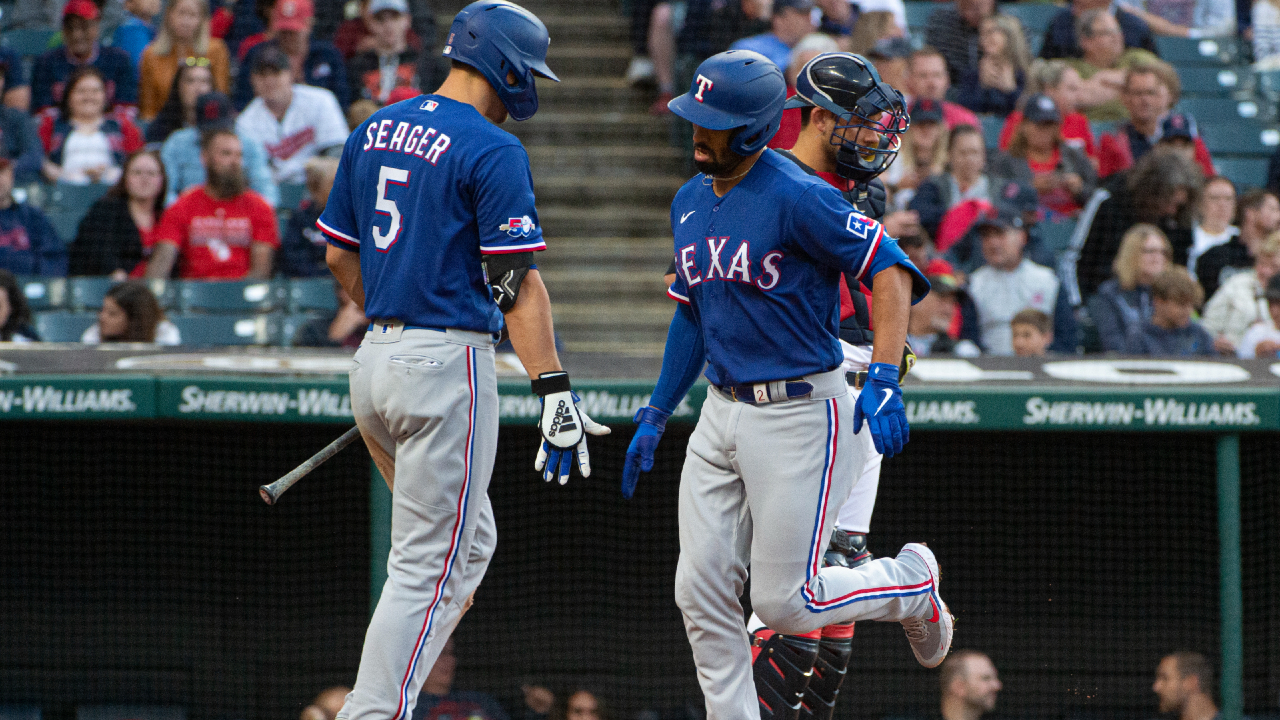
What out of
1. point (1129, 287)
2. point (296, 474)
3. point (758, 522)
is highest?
point (1129, 287)

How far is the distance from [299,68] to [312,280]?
1.95 m

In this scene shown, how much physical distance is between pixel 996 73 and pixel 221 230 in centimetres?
423

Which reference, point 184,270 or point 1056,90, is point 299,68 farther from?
point 1056,90

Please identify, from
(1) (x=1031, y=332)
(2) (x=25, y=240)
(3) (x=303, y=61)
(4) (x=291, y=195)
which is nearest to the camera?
(1) (x=1031, y=332)

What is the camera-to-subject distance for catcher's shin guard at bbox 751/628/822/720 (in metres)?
3.60

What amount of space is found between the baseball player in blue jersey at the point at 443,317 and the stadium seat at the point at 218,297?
3.17 metres

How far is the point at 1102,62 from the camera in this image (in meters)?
8.36

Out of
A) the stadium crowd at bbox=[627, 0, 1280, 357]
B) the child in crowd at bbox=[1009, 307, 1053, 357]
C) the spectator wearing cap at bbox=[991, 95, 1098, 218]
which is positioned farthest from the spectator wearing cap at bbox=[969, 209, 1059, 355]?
the spectator wearing cap at bbox=[991, 95, 1098, 218]

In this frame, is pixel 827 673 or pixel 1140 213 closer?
pixel 827 673

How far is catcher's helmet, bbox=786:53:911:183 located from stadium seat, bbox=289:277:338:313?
Result: 10.6 feet

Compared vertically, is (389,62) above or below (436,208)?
above

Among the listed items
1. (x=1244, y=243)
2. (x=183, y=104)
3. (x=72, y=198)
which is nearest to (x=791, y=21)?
(x=1244, y=243)

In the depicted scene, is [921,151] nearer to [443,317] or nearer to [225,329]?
[225,329]

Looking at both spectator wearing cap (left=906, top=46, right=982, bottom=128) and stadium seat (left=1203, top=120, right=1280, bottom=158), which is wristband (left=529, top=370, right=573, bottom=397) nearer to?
spectator wearing cap (left=906, top=46, right=982, bottom=128)
